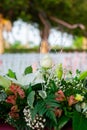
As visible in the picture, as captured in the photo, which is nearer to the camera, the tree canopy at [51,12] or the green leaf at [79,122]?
the green leaf at [79,122]

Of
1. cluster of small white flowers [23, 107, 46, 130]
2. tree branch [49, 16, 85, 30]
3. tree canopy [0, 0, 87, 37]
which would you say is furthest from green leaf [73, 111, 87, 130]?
tree branch [49, 16, 85, 30]

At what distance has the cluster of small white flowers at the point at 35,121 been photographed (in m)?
1.77

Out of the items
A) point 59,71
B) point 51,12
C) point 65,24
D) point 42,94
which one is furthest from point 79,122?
point 51,12

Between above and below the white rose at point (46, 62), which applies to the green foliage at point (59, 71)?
below

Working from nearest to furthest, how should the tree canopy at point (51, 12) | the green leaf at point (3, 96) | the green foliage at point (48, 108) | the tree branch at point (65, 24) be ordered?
1. the green foliage at point (48, 108)
2. the green leaf at point (3, 96)
3. the tree canopy at point (51, 12)
4. the tree branch at point (65, 24)

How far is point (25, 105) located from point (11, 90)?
0.08 m

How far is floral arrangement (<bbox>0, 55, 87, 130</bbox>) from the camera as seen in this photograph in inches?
69.3

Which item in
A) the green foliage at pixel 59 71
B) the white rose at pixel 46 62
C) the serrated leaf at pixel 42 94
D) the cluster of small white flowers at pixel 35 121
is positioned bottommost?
the cluster of small white flowers at pixel 35 121

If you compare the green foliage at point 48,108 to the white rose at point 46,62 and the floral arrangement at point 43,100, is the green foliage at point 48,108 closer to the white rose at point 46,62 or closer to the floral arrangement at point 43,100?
the floral arrangement at point 43,100

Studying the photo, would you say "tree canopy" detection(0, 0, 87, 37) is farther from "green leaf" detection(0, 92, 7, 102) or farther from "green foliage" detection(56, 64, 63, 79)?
"green leaf" detection(0, 92, 7, 102)

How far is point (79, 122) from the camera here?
1754 millimetres

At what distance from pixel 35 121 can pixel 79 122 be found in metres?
0.16

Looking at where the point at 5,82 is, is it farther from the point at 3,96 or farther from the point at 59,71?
the point at 59,71

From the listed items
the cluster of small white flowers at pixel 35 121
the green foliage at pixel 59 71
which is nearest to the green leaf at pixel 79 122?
the cluster of small white flowers at pixel 35 121
